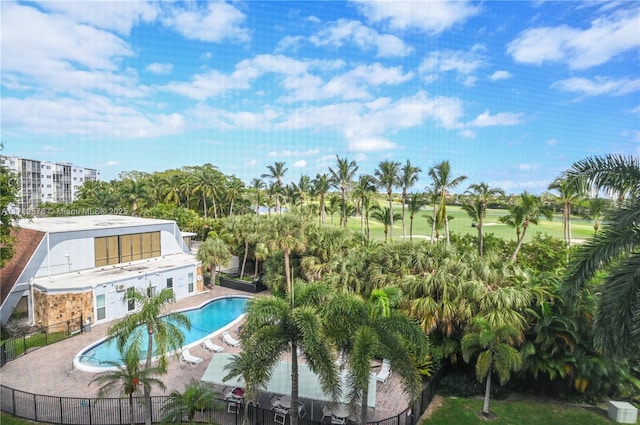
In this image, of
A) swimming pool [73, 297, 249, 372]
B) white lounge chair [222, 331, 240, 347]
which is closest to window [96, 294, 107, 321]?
swimming pool [73, 297, 249, 372]

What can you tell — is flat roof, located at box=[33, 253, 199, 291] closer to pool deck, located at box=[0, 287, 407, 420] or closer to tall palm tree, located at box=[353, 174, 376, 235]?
pool deck, located at box=[0, 287, 407, 420]

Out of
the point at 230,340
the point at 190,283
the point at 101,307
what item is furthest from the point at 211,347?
A: the point at 190,283

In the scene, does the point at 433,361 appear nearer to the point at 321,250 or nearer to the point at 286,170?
the point at 321,250

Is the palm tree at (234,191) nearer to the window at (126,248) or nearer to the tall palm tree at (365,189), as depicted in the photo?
the tall palm tree at (365,189)

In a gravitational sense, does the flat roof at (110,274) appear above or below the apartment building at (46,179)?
below

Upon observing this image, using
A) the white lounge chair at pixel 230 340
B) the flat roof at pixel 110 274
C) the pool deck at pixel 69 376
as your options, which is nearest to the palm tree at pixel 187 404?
the pool deck at pixel 69 376

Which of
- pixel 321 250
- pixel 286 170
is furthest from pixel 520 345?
pixel 286 170
